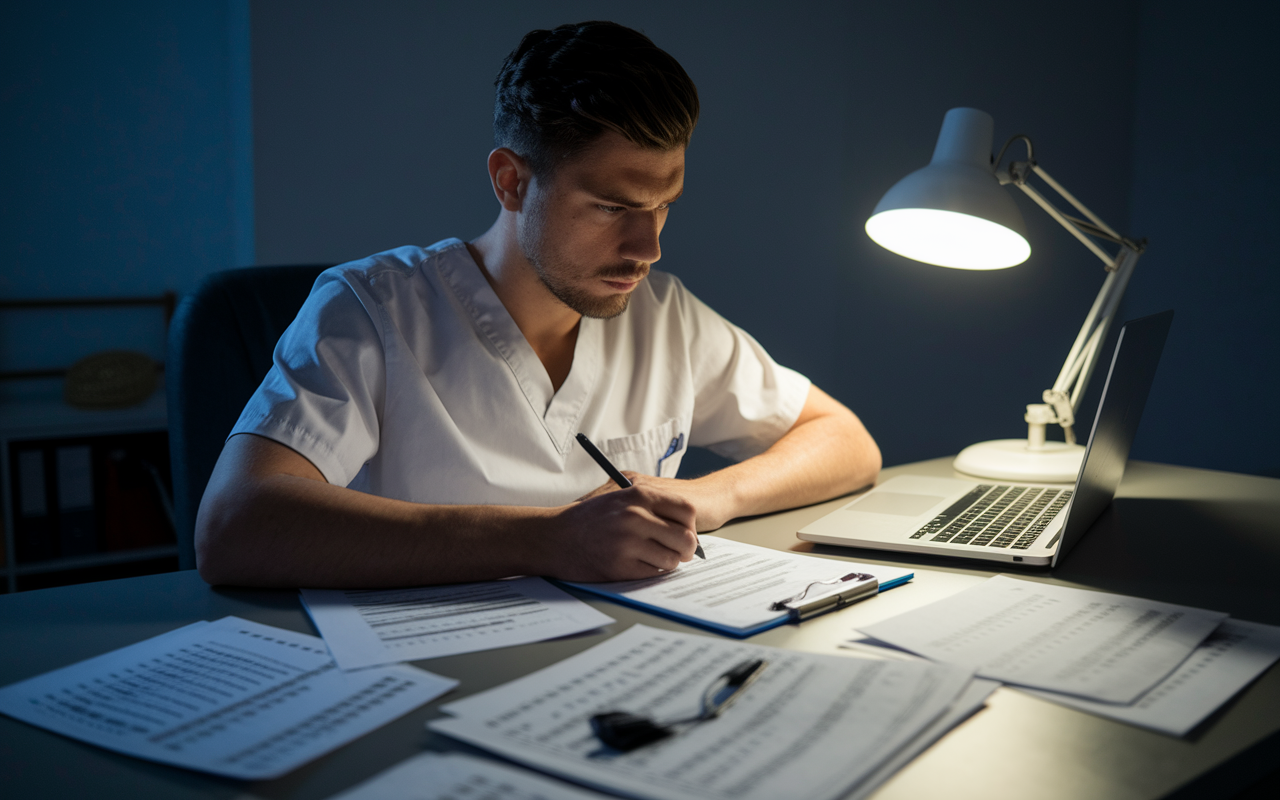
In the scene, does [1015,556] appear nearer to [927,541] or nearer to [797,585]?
[927,541]

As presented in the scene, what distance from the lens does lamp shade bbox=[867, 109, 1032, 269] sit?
1.16m

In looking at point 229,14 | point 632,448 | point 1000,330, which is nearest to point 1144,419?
point 1000,330

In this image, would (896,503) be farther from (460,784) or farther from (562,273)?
(460,784)

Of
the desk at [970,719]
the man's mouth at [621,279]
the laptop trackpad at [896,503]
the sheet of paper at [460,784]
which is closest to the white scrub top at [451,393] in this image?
the man's mouth at [621,279]

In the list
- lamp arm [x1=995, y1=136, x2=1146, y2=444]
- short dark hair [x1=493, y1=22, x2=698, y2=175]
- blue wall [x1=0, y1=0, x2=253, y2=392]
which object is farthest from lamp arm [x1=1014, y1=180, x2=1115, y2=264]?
blue wall [x1=0, y1=0, x2=253, y2=392]

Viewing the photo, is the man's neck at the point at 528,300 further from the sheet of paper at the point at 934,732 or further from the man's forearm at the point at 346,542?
the sheet of paper at the point at 934,732

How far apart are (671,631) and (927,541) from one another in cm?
38

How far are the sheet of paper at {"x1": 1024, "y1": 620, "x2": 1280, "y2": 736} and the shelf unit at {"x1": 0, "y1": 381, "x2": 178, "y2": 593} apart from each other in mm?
2259

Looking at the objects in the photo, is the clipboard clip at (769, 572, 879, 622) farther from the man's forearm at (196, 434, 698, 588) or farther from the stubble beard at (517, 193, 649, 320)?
the stubble beard at (517, 193, 649, 320)

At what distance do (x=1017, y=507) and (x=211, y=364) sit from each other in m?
1.15

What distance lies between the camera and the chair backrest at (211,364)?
1243mm

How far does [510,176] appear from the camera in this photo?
1201 millimetres

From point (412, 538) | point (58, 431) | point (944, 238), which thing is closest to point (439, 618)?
point (412, 538)

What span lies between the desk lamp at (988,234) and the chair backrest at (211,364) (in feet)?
3.09
